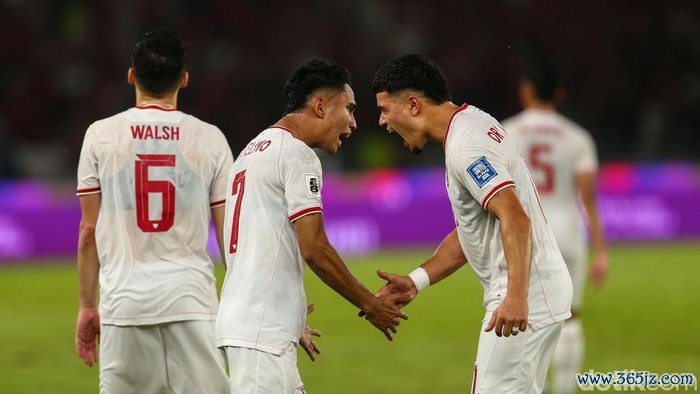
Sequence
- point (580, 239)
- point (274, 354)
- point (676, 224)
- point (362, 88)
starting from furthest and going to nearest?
point (362, 88) < point (676, 224) < point (580, 239) < point (274, 354)

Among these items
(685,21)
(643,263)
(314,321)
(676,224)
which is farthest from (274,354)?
(685,21)

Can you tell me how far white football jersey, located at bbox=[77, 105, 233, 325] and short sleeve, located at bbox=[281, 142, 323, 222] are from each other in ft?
2.53

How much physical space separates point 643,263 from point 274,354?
11.3 metres

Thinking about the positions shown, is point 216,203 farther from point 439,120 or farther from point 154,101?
point 439,120

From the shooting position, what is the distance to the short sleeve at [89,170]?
4.86 metres

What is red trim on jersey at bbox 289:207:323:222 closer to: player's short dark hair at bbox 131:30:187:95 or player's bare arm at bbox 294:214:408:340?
player's bare arm at bbox 294:214:408:340

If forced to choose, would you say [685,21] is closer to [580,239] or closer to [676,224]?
[676,224]

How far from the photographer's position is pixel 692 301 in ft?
38.8

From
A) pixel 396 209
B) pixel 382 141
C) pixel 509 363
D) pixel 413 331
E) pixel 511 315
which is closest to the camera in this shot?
pixel 511 315

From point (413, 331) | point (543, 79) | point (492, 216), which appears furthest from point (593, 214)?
point (492, 216)

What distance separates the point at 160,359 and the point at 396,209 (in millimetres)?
11167

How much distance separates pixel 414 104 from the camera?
4.54 metres

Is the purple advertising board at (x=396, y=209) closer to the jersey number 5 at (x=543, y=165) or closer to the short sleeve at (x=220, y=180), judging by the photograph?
the jersey number 5 at (x=543, y=165)

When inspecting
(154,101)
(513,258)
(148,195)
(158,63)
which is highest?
(158,63)
